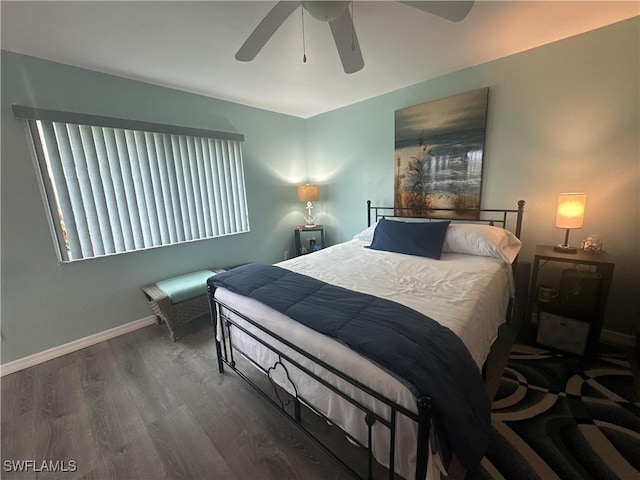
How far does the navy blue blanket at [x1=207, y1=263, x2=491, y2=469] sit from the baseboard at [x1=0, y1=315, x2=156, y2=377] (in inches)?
82.0

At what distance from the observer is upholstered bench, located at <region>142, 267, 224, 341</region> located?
8.00 ft

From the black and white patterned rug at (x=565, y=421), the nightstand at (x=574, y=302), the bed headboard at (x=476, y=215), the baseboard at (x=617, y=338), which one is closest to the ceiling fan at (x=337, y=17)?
the bed headboard at (x=476, y=215)

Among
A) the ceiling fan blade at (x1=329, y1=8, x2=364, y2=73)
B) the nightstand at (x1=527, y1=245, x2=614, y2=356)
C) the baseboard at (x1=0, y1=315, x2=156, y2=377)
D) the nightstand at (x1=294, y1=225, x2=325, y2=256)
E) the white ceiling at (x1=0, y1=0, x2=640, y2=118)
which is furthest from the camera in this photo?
the nightstand at (x1=294, y1=225, x2=325, y2=256)

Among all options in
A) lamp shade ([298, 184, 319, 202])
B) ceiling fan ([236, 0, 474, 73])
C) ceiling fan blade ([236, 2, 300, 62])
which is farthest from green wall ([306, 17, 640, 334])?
ceiling fan blade ([236, 2, 300, 62])

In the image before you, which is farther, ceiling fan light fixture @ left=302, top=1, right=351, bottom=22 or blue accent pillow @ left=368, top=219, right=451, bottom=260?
blue accent pillow @ left=368, top=219, right=451, bottom=260

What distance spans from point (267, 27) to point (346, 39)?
0.47 meters

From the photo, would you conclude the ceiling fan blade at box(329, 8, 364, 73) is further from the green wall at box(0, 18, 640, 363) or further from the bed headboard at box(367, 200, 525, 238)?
the bed headboard at box(367, 200, 525, 238)

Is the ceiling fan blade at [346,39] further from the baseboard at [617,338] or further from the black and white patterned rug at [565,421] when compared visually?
the baseboard at [617,338]

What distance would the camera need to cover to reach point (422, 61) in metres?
2.33

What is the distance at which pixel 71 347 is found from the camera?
240 centimetres

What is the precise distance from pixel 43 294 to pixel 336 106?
3773mm

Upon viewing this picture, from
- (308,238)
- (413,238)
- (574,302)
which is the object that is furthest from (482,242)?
(308,238)

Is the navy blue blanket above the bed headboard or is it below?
below

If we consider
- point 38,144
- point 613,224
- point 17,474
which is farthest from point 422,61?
point 17,474
